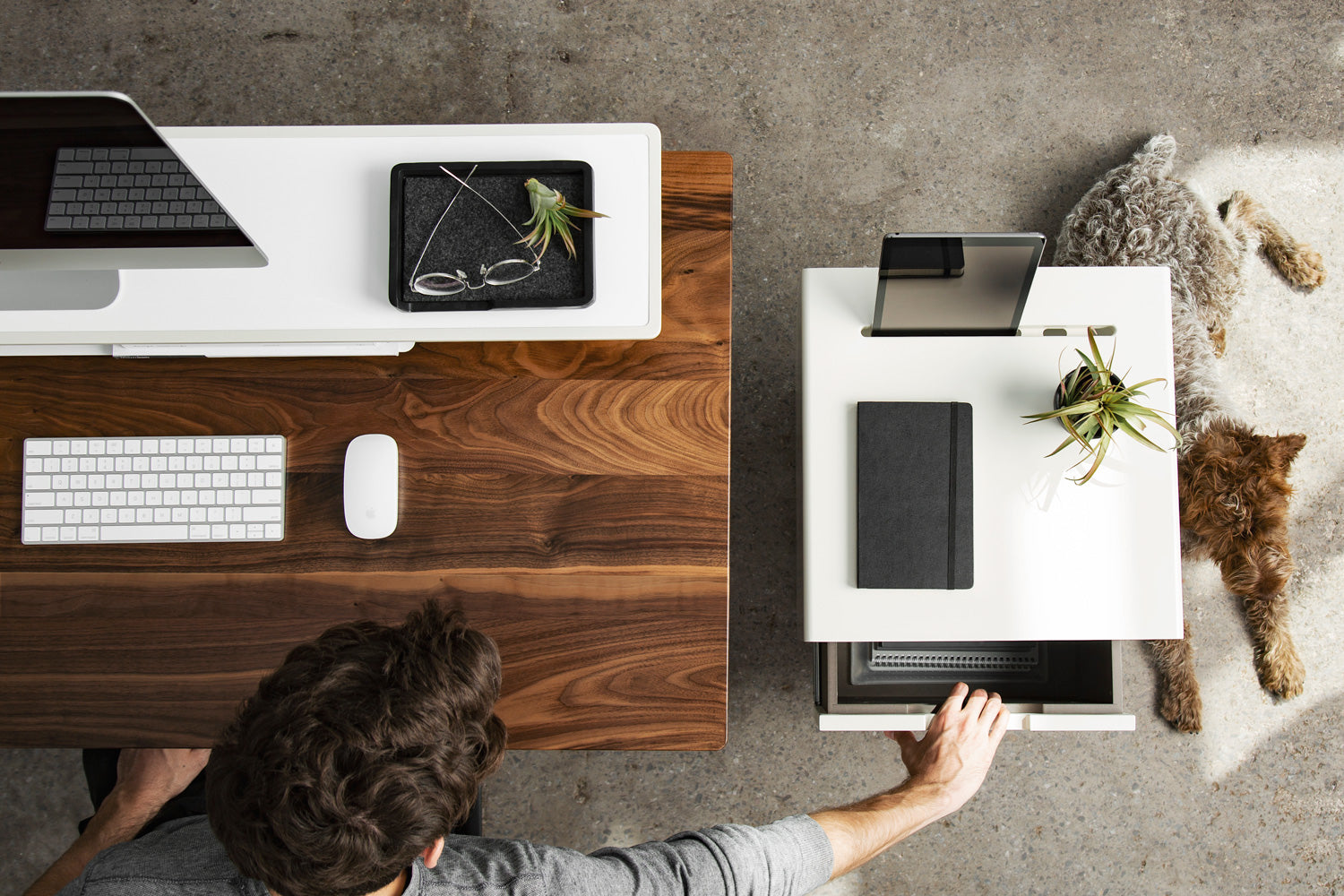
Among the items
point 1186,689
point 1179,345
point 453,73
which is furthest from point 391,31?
point 1186,689

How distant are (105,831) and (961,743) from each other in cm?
132

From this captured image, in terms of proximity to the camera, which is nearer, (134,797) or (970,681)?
(134,797)

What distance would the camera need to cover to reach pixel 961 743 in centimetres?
118

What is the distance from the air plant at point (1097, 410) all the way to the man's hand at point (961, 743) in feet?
1.27

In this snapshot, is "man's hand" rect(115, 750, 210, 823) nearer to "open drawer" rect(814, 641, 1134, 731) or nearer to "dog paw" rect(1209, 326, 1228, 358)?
"open drawer" rect(814, 641, 1134, 731)

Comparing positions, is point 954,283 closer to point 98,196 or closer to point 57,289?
point 98,196

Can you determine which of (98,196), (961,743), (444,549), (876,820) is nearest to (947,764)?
(961,743)

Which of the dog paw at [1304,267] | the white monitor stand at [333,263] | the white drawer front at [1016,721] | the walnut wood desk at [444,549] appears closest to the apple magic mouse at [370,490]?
the walnut wood desk at [444,549]

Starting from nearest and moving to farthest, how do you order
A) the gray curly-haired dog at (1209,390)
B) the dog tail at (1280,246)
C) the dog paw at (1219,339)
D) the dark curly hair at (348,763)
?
1. the dark curly hair at (348,763)
2. the gray curly-haired dog at (1209,390)
3. the dog paw at (1219,339)
4. the dog tail at (1280,246)

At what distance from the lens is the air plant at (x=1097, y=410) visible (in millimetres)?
1031

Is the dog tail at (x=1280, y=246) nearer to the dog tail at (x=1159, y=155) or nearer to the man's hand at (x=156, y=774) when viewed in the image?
the dog tail at (x=1159, y=155)

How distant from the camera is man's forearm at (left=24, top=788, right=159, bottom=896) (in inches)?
45.1

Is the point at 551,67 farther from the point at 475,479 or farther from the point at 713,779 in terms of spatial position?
the point at 713,779

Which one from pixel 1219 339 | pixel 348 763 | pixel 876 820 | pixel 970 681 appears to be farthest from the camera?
pixel 1219 339
